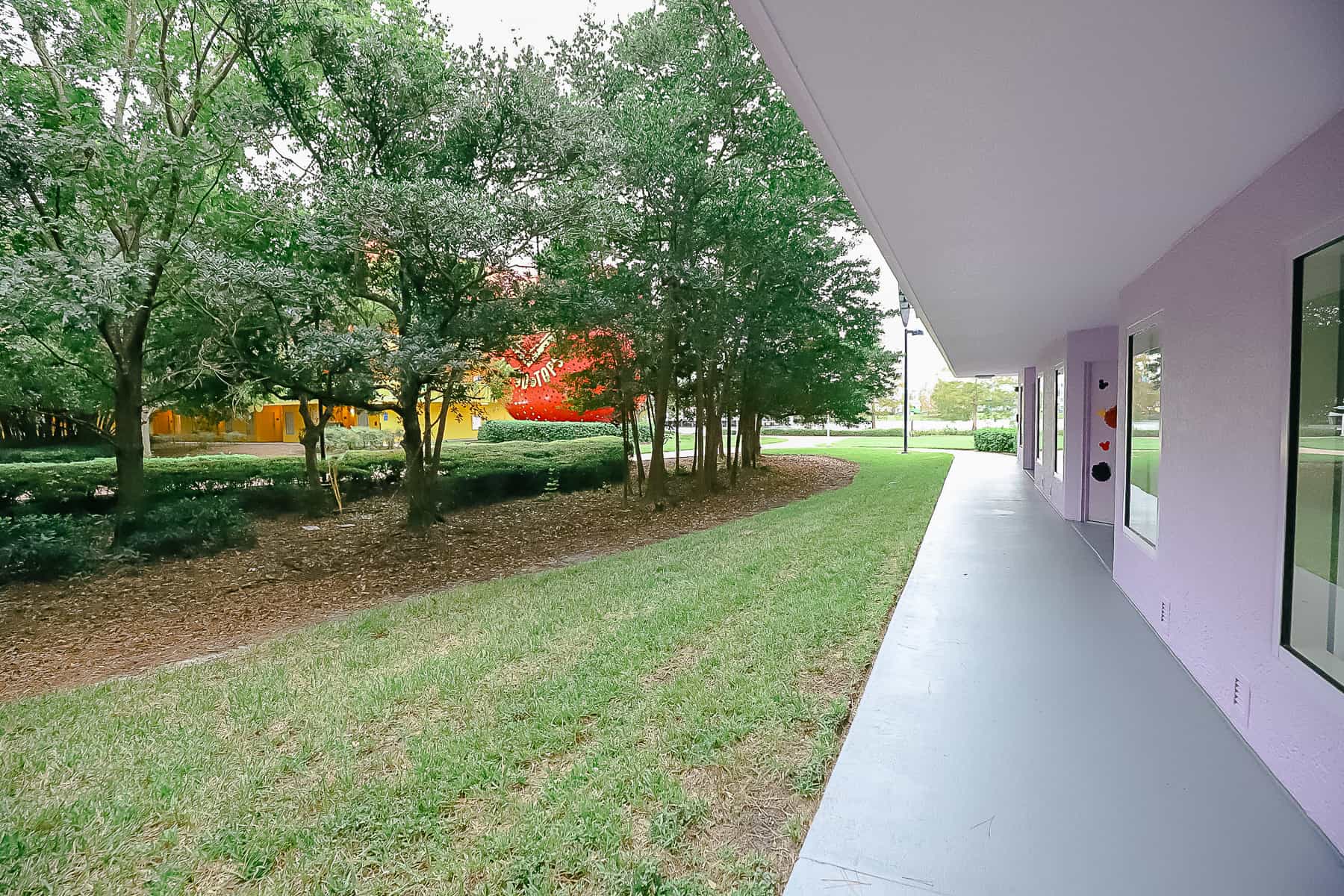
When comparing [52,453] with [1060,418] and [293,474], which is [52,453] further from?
[1060,418]

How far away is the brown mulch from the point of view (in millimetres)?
4395

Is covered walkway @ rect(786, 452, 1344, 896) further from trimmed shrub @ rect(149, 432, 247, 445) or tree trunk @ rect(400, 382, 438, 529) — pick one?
trimmed shrub @ rect(149, 432, 247, 445)

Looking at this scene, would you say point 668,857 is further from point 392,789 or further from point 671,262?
point 671,262

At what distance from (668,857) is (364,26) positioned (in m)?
7.64

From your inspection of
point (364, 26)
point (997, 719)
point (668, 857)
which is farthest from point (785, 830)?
point (364, 26)

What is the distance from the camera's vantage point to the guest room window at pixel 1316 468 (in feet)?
6.57

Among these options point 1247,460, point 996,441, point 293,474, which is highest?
point 1247,460

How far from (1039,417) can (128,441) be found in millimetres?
13924

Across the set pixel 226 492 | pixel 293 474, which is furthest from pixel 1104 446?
pixel 226 492

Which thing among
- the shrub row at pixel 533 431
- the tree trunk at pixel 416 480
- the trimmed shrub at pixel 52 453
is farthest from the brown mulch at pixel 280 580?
the shrub row at pixel 533 431

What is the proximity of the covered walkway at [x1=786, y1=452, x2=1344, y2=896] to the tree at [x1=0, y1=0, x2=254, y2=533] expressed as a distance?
5998 mm

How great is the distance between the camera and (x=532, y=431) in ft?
63.6

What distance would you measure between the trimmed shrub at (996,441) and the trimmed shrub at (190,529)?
22.3 metres

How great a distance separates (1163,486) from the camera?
142 inches
